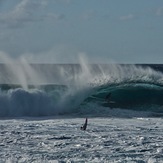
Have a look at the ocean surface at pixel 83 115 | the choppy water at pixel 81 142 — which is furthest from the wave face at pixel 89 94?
the choppy water at pixel 81 142

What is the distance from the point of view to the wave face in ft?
88.7

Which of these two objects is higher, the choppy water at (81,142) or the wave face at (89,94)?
the wave face at (89,94)

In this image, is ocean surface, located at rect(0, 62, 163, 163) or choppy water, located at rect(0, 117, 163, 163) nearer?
choppy water, located at rect(0, 117, 163, 163)

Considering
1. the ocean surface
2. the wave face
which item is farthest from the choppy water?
the wave face

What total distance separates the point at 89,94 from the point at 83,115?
8173mm

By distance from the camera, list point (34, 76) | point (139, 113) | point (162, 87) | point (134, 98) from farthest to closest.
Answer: point (34, 76), point (162, 87), point (134, 98), point (139, 113)

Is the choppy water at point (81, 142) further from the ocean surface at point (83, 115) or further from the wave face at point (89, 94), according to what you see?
the wave face at point (89, 94)

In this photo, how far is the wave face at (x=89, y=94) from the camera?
2703 centimetres

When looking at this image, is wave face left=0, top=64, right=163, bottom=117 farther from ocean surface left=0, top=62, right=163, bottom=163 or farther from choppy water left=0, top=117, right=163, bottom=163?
choppy water left=0, top=117, right=163, bottom=163

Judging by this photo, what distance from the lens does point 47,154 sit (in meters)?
13.9

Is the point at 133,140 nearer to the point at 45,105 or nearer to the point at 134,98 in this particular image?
the point at 45,105

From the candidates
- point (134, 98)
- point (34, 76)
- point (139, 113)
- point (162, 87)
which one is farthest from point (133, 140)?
point (34, 76)

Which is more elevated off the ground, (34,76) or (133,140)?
(34,76)

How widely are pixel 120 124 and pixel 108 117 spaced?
3.37 meters
